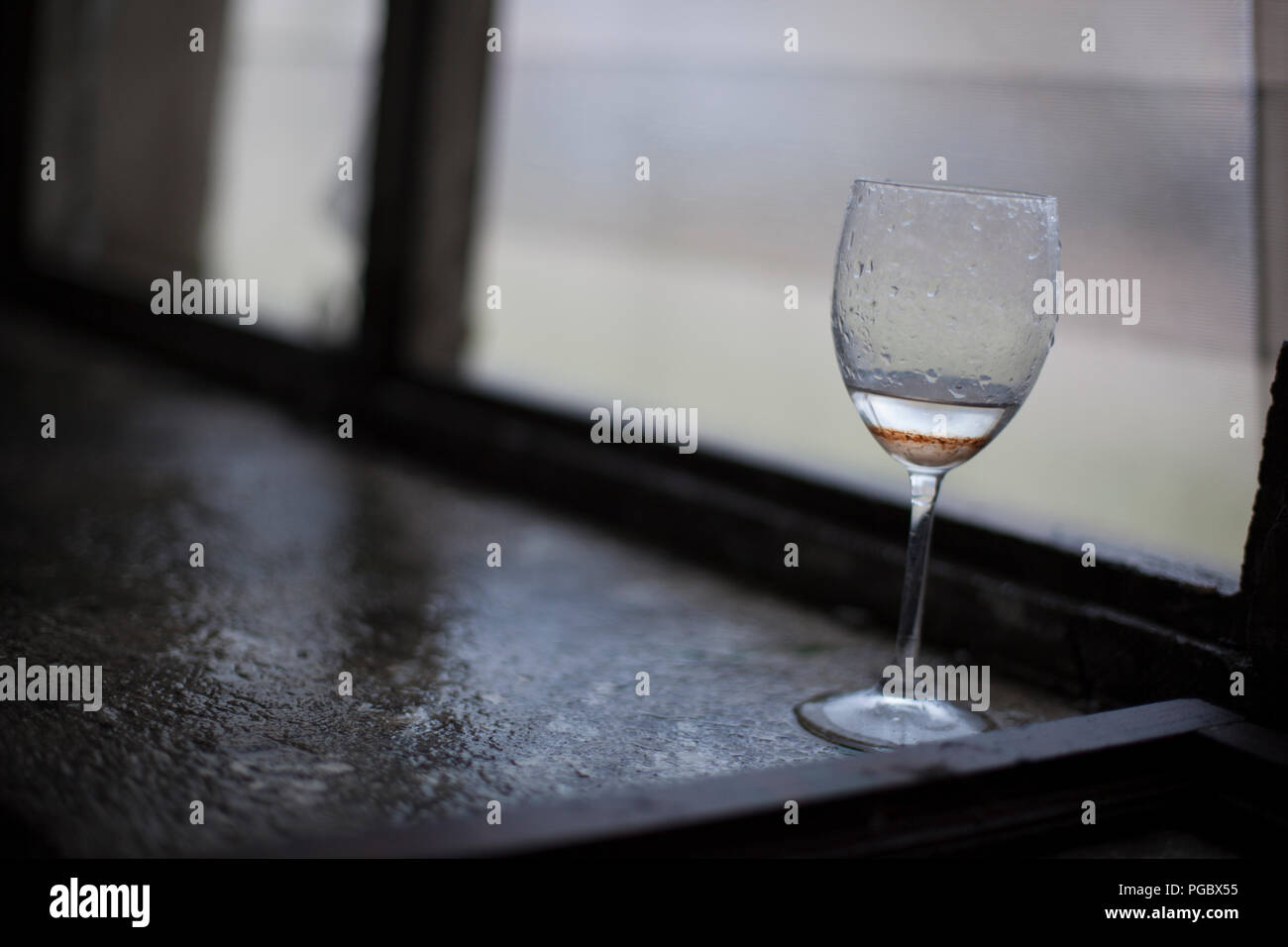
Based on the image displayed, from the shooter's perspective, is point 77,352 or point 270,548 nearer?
point 270,548

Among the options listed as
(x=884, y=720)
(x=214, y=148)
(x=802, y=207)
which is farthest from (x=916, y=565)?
(x=214, y=148)

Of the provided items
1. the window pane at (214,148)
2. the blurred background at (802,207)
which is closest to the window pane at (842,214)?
the blurred background at (802,207)

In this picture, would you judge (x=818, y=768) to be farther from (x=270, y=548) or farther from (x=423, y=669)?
(x=270, y=548)

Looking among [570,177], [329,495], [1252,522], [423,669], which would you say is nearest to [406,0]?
[570,177]

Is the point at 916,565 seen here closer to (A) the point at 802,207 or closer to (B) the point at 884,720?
(B) the point at 884,720

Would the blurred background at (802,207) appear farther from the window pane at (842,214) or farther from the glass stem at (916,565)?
the glass stem at (916,565)

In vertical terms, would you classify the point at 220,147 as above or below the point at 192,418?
above
